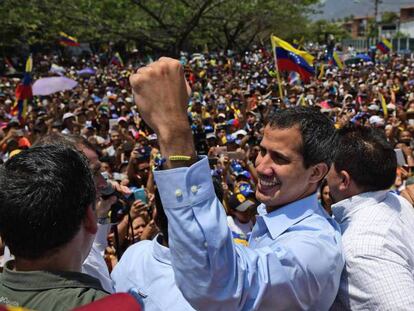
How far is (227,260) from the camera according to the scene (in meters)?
1.23

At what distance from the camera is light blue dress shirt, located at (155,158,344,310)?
1.21 m

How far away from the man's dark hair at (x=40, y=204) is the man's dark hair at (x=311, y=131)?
761mm

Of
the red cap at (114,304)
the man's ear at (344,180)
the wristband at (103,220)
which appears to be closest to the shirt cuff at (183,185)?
the red cap at (114,304)

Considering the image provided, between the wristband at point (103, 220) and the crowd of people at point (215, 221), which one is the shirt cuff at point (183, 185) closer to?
the crowd of people at point (215, 221)

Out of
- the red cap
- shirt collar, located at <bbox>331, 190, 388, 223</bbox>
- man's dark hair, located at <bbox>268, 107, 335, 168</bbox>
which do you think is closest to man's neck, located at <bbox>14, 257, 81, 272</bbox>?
the red cap

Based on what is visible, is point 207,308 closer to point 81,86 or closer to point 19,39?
point 81,86

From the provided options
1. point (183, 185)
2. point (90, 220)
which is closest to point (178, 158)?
point (183, 185)

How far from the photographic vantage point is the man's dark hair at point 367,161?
2023 mm

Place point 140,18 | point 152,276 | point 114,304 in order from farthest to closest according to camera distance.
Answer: point 140,18
point 152,276
point 114,304

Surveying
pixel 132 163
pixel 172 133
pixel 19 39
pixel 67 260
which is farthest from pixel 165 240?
pixel 19 39

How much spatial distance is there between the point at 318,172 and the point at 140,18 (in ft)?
73.9

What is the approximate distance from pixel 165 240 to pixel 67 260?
71 centimetres

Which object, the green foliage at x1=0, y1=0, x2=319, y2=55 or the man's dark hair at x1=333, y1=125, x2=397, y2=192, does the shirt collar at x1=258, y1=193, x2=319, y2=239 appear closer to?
the man's dark hair at x1=333, y1=125, x2=397, y2=192

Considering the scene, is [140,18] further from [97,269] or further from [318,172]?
[318,172]
